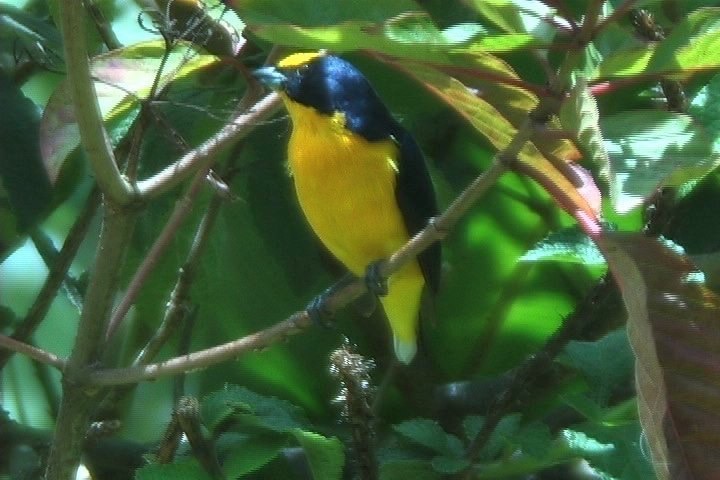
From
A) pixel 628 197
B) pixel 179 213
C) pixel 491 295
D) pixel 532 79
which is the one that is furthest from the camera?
pixel 491 295

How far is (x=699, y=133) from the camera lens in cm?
44

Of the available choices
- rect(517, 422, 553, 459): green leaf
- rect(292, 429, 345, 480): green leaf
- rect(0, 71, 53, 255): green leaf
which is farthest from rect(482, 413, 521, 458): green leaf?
rect(0, 71, 53, 255): green leaf

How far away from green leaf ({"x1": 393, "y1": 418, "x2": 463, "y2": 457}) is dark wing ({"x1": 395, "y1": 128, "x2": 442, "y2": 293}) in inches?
8.8

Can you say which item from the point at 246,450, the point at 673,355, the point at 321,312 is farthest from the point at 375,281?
the point at 673,355

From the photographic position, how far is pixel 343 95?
1.03m

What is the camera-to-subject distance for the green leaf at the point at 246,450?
0.77 m

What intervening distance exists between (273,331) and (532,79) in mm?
431

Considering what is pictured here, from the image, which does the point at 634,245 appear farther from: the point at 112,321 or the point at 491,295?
the point at 491,295

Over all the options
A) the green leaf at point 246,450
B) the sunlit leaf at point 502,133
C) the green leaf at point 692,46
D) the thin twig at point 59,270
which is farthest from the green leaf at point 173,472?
the green leaf at point 692,46

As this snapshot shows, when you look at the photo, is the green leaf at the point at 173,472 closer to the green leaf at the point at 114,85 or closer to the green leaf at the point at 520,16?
the green leaf at the point at 114,85

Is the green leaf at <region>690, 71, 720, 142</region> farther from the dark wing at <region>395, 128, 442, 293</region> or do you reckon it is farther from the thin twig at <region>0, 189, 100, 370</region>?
the thin twig at <region>0, 189, 100, 370</region>

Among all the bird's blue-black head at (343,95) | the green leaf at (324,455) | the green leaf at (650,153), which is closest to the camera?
the green leaf at (650,153)

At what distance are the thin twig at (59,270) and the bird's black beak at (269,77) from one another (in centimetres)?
20

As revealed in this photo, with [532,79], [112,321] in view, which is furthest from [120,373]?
[532,79]
